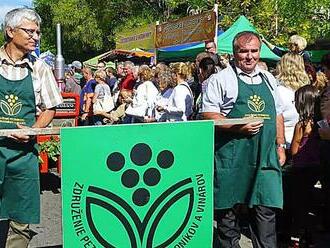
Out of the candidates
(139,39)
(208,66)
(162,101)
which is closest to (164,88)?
(162,101)

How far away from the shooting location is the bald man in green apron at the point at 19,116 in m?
3.82

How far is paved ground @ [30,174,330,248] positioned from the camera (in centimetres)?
544

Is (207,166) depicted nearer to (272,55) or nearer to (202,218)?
(202,218)

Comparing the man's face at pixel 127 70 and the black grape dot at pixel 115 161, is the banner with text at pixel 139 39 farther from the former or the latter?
the black grape dot at pixel 115 161

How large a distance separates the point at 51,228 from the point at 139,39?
36.0 ft

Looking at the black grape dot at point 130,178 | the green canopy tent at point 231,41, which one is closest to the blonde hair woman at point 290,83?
the black grape dot at point 130,178

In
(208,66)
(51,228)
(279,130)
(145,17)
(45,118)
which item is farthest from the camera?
(145,17)

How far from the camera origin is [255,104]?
4223mm

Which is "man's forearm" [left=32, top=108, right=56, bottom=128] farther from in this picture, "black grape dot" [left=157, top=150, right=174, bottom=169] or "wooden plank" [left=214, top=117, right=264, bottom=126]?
"wooden plank" [left=214, top=117, right=264, bottom=126]

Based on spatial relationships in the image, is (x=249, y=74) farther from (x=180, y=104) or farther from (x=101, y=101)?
(x=101, y=101)

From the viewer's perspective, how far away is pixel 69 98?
8422mm

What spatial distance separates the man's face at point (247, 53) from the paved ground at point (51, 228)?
1.83m

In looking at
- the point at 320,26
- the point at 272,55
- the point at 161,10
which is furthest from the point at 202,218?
the point at 161,10

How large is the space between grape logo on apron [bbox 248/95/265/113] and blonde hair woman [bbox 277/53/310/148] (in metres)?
1.30
